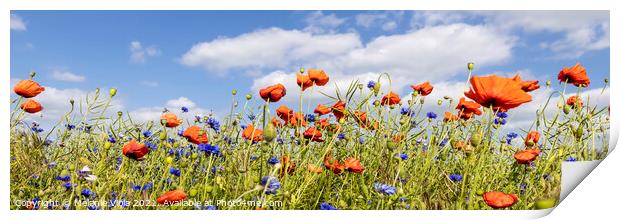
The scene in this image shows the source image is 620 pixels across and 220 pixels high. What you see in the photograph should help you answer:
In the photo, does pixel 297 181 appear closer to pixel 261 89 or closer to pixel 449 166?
pixel 261 89

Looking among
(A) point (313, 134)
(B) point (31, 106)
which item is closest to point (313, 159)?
(A) point (313, 134)

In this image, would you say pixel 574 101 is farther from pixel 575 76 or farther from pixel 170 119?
pixel 170 119

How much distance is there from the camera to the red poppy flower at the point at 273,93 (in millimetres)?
1495

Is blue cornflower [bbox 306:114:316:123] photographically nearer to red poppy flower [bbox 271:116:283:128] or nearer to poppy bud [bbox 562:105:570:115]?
red poppy flower [bbox 271:116:283:128]

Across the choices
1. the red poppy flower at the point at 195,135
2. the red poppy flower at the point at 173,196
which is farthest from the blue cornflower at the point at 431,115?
the red poppy flower at the point at 173,196

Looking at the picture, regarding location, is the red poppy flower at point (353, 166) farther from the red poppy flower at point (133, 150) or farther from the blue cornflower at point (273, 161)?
the red poppy flower at point (133, 150)

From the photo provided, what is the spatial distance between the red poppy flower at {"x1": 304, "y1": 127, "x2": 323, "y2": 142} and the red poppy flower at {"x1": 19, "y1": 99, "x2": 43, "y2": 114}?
75 cm

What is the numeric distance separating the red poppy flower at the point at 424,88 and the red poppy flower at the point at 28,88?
1.03 meters

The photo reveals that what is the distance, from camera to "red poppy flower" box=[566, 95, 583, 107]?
69.1 inches

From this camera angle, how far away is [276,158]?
1634 mm

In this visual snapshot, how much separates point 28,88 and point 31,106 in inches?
4.1

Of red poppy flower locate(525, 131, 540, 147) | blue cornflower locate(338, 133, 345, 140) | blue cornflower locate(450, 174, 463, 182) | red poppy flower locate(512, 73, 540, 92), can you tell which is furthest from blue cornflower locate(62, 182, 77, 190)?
red poppy flower locate(525, 131, 540, 147)
